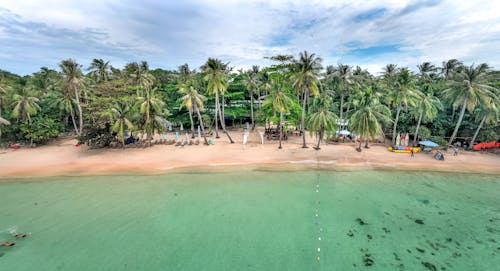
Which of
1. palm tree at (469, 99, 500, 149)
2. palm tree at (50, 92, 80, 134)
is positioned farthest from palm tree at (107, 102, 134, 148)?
palm tree at (469, 99, 500, 149)

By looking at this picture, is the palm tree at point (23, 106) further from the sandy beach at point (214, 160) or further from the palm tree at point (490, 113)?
the palm tree at point (490, 113)

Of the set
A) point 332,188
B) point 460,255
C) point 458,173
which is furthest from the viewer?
point 458,173

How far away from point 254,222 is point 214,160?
1124cm

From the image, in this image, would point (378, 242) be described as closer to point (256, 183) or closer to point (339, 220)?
point (339, 220)

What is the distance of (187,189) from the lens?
17.7 metres

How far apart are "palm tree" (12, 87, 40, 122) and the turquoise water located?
12507 mm

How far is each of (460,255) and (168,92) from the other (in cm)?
4036

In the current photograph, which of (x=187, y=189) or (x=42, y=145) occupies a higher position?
(x=42, y=145)

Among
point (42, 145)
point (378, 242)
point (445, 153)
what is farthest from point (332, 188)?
point (42, 145)

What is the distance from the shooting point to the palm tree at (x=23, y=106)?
85.9 ft

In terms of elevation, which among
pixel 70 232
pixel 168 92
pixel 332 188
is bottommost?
pixel 70 232

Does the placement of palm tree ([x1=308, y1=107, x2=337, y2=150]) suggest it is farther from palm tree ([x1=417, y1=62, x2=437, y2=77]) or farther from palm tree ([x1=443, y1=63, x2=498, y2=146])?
palm tree ([x1=417, y1=62, x2=437, y2=77])

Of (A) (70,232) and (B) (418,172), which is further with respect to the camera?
(B) (418,172)

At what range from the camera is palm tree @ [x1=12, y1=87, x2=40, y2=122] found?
2619 centimetres
